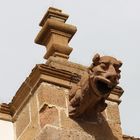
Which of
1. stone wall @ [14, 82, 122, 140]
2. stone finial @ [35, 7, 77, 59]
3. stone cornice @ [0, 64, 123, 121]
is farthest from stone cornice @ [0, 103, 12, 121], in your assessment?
stone finial @ [35, 7, 77, 59]

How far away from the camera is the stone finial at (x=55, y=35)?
25.3ft

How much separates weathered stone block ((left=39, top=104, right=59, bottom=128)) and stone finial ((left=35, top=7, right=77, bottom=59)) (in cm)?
70

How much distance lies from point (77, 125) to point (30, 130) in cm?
37

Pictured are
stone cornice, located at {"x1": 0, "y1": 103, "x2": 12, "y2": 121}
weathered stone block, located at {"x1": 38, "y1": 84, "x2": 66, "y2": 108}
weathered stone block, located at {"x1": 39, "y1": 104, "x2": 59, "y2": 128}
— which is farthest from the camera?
stone cornice, located at {"x1": 0, "y1": 103, "x2": 12, "y2": 121}

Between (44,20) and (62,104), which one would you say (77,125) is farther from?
(44,20)

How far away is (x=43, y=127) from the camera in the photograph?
6.99 metres

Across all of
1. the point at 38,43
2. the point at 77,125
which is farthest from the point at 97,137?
the point at 38,43

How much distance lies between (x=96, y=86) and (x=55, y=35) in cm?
92

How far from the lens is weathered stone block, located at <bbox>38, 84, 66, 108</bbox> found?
7.16 metres

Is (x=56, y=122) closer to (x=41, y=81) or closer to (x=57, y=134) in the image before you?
(x=57, y=134)

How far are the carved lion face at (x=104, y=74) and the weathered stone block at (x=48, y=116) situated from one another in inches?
13.9

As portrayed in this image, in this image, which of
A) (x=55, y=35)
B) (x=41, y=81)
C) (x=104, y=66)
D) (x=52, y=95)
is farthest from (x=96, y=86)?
(x=55, y=35)

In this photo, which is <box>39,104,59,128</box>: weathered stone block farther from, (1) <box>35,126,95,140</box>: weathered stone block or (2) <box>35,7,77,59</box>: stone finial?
(2) <box>35,7,77,59</box>: stone finial

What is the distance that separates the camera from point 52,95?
7207mm
